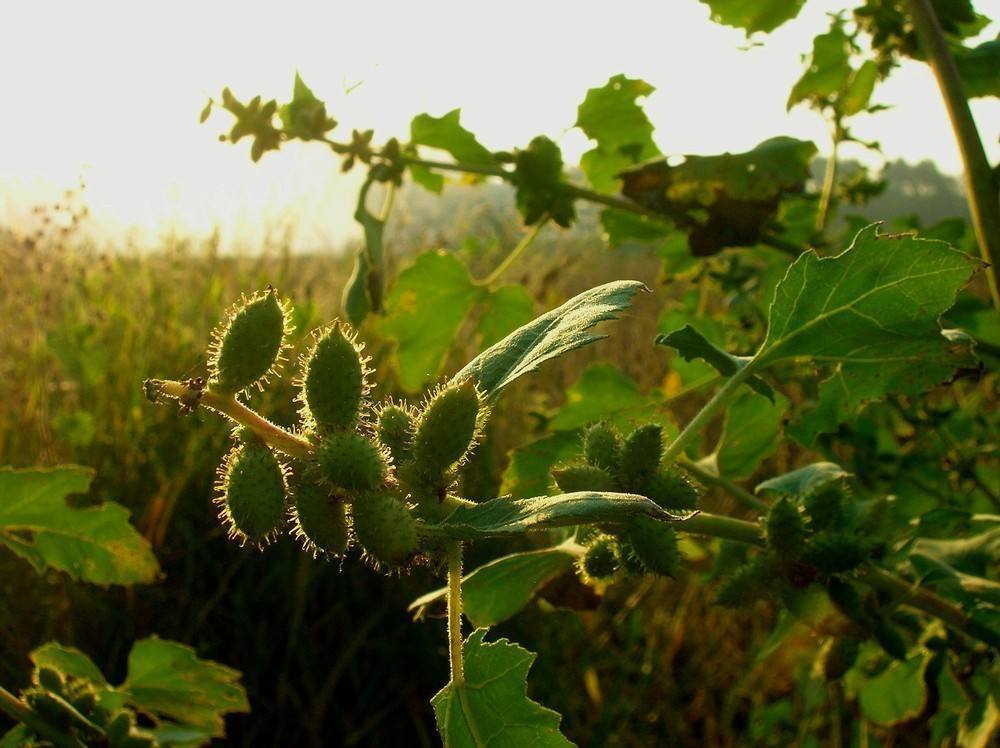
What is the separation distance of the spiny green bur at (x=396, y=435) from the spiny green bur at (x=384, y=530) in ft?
0.31

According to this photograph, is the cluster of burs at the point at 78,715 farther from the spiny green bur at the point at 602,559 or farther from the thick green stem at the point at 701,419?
the thick green stem at the point at 701,419

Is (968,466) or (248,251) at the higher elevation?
(248,251)

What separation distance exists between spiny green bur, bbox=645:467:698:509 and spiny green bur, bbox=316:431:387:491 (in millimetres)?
305

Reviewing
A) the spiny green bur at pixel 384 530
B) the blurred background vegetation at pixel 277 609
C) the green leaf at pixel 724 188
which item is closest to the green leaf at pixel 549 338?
the spiny green bur at pixel 384 530

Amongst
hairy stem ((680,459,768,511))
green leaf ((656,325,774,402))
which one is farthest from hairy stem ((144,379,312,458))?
hairy stem ((680,459,768,511))

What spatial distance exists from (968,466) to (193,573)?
7.71 feet

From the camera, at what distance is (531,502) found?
754 mm

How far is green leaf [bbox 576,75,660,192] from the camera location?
193cm

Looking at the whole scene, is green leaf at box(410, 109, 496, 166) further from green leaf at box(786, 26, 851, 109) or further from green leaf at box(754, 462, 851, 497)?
green leaf at box(754, 462, 851, 497)

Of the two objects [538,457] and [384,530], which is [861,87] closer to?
[538,457]

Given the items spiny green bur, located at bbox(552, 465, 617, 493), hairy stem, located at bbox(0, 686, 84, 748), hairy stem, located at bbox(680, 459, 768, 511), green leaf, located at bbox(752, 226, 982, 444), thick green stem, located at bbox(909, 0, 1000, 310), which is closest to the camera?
spiny green bur, located at bbox(552, 465, 617, 493)

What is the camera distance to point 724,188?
66.3 inches

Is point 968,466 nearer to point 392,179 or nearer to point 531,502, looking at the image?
point 392,179

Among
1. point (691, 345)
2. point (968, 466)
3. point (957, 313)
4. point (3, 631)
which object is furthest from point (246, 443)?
point (3, 631)
